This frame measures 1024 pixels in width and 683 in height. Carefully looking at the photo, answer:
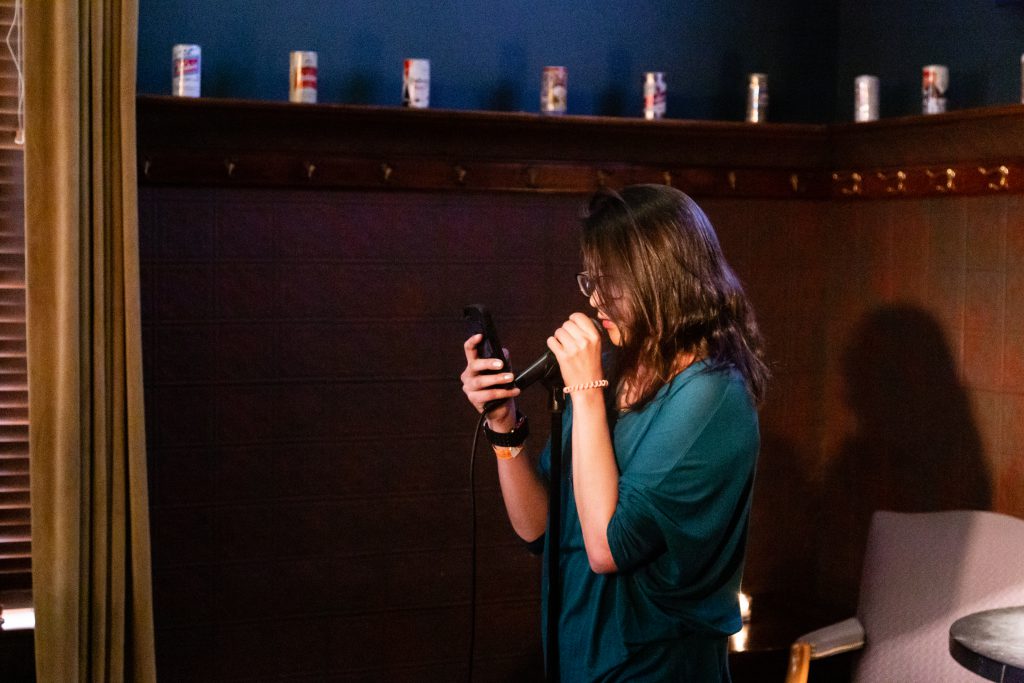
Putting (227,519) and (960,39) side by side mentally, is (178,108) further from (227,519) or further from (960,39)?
(960,39)

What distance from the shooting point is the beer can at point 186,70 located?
9.05ft

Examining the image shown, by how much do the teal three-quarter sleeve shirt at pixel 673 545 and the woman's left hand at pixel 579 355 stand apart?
4.3 inches

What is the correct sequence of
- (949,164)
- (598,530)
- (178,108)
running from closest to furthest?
(598,530)
(178,108)
(949,164)

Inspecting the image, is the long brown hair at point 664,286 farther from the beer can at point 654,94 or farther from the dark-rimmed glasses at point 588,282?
the beer can at point 654,94

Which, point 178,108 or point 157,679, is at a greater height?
point 178,108

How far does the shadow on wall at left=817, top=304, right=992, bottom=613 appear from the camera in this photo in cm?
302

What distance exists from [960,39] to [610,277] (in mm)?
1877

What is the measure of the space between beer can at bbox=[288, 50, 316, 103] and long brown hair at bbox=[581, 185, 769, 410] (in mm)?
1425

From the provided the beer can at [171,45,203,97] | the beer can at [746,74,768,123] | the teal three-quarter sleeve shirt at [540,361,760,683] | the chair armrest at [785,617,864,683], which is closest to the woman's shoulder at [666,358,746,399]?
the teal three-quarter sleeve shirt at [540,361,760,683]

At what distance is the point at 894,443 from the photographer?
323 centimetres

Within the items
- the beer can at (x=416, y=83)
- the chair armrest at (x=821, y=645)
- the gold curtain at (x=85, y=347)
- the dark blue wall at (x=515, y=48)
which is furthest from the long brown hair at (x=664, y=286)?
the dark blue wall at (x=515, y=48)

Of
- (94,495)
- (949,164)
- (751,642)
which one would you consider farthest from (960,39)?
(94,495)

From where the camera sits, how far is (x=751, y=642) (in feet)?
10.1

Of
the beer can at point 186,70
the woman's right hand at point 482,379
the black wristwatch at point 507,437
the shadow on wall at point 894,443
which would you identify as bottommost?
the shadow on wall at point 894,443
